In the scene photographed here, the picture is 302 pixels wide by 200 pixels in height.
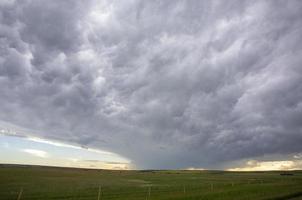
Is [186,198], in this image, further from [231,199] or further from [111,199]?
[111,199]

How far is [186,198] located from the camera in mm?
36125

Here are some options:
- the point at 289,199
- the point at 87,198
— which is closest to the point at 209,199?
the point at 289,199

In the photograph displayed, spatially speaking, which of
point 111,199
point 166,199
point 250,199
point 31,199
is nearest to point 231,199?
point 250,199

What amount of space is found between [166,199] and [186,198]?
2593 mm

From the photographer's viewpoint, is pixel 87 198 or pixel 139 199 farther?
pixel 87 198

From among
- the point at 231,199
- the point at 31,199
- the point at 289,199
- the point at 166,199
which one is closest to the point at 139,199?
the point at 166,199

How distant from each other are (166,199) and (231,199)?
7.71 meters

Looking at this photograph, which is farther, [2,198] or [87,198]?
[87,198]

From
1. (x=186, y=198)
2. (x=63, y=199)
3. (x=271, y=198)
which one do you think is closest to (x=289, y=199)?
(x=271, y=198)

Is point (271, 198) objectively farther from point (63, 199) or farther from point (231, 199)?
point (63, 199)

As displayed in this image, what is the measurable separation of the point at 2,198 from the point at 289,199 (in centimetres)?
3497

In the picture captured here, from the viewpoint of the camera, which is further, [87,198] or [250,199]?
[87,198]

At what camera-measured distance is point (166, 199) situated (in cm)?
3525

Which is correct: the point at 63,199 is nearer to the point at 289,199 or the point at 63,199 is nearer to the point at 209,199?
the point at 209,199
